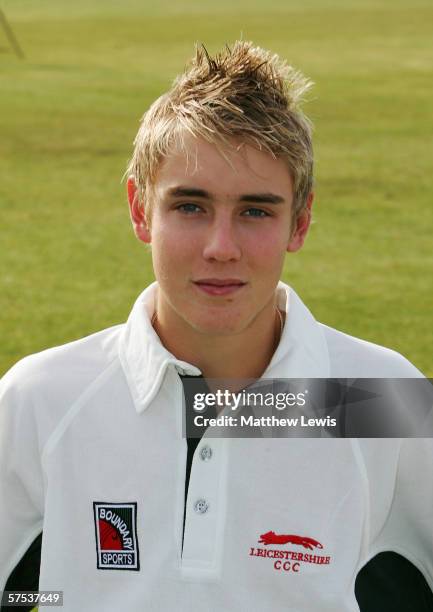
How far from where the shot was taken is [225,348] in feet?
7.45

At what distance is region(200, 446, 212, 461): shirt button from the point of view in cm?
212

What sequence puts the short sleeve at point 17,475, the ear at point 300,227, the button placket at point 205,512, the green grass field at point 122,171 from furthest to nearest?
the green grass field at point 122,171, the ear at point 300,227, the short sleeve at point 17,475, the button placket at point 205,512

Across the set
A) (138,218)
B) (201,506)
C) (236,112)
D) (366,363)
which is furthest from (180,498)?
(236,112)

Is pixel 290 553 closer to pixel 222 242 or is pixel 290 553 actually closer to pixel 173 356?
pixel 173 356

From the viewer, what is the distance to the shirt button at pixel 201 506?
2088mm

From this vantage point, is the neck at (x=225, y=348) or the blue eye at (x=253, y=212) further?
the neck at (x=225, y=348)

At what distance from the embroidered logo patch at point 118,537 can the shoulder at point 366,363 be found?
17.4 inches

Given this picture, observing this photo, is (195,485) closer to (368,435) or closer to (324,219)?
(368,435)

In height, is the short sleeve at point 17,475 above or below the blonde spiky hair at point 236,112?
below

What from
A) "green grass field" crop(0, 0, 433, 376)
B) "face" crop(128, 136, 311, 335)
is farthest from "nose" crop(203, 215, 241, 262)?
"green grass field" crop(0, 0, 433, 376)

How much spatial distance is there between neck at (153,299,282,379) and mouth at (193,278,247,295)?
12 centimetres

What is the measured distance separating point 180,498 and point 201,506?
0.04 metres

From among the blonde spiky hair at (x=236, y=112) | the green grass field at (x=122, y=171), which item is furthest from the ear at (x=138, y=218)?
the green grass field at (x=122, y=171)

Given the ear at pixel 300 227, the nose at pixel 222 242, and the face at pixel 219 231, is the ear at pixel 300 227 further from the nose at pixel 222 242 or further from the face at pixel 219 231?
the nose at pixel 222 242
